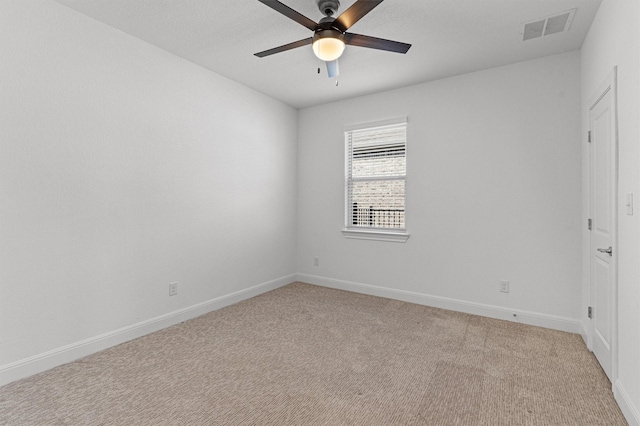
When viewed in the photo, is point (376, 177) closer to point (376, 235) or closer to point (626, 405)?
point (376, 235)

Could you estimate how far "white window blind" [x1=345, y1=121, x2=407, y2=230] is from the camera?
4.17m

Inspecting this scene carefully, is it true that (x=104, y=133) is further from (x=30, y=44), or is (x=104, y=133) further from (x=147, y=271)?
(x=147, y=271)

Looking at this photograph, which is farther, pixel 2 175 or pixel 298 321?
pixel 298 321

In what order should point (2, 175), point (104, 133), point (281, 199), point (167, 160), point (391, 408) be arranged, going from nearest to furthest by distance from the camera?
point (391, 408) < point (2, 175) < point (104, 133) < point (167, 160) < point (281, 199)

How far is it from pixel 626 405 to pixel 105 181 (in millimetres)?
3896

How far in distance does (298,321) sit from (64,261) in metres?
2.09

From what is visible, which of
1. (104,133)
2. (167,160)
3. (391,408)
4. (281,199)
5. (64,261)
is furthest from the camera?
(281,199)

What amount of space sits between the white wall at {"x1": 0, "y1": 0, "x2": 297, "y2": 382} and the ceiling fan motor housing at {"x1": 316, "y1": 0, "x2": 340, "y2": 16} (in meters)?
1.73

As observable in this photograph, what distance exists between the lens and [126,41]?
2.84 metres

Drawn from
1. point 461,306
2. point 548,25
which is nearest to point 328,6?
point 548,25

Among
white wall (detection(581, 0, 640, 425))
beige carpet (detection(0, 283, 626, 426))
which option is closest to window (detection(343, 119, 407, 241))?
beige carpet (detection(0, 283, 626, 426))

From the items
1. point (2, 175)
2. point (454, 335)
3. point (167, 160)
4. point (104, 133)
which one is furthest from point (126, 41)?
point (454, 335)

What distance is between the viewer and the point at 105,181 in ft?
8.95

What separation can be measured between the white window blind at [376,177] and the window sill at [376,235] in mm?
98
